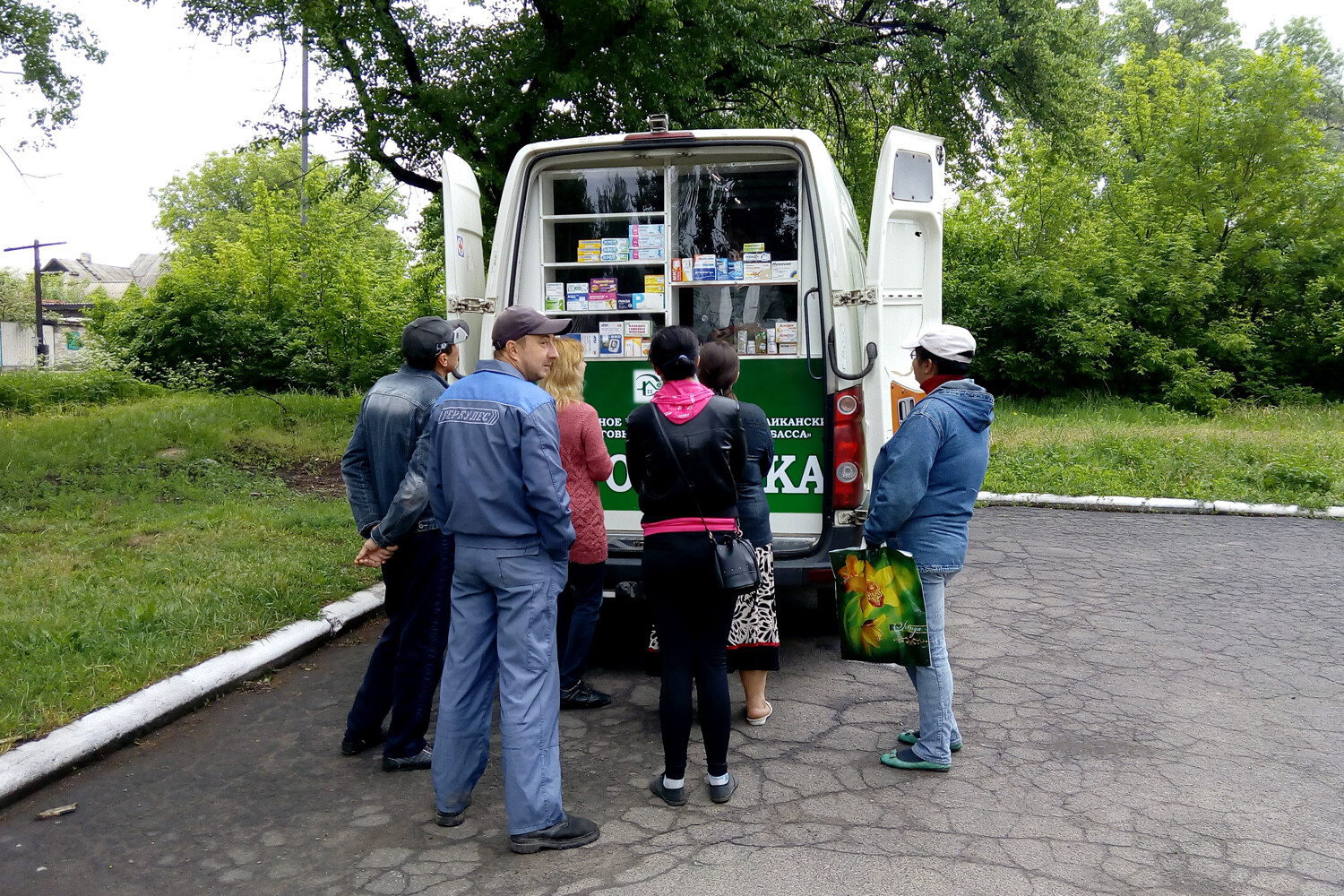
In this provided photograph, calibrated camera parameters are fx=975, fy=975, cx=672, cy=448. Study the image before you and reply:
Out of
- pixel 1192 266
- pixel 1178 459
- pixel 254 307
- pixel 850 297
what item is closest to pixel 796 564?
pixel 850 297

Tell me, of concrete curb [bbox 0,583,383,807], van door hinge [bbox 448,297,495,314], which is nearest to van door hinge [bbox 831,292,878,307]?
van door hinge [bbox 448,297,495,314]

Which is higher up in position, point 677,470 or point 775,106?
point 775,106

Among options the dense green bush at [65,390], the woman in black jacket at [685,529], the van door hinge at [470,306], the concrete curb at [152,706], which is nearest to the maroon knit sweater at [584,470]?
the woman in black jacket at [685,529]

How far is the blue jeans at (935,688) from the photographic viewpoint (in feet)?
12.7

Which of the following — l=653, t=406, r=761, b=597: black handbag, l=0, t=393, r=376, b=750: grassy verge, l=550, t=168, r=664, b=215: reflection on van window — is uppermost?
l=550, t=168, r=664, b=215: reflection on van window

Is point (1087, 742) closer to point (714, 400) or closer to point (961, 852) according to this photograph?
point (961, 852)

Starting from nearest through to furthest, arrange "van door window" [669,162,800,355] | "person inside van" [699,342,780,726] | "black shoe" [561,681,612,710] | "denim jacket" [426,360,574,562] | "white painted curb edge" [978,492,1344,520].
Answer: "denim jacket" [426,360,574,562] → "person inside van" [699,342,780,726] → "black shoe" [561,681,612,710] → "van door window" [669,162,800,355] → "white painted curb edge" [978,492,1344,520]

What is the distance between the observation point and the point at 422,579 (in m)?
3.98

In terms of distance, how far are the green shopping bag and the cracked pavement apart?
508 millimetres

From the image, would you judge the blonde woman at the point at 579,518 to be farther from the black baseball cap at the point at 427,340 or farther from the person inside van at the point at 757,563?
the person inside van at the point at 757,563

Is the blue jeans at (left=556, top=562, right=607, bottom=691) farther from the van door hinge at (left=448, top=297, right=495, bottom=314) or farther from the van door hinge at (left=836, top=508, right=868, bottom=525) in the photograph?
the van door hinge at (left=448, top=297, right=495, bottom=314)

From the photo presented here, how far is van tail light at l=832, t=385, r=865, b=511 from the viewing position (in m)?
4.98

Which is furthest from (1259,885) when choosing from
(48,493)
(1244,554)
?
(48,493)

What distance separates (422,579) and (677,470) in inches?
47.9
